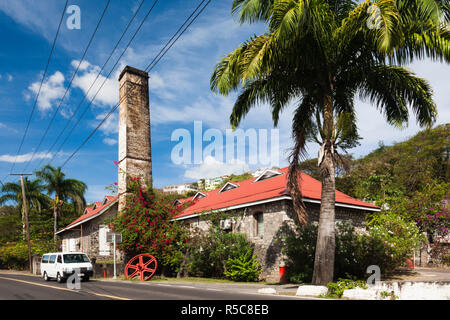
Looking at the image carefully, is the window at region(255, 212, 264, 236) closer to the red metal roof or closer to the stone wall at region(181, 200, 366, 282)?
the stone wall at region(181, 200, 366, 282)

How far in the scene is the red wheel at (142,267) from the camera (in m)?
21.8

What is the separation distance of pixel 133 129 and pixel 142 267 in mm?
10013

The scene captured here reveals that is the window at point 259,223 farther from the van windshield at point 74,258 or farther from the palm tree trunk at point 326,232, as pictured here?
the van windshield at point 74,258

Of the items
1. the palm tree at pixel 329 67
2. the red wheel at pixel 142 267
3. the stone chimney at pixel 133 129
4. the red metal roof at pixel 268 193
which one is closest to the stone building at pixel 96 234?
the stone chimney at pixel 133 129

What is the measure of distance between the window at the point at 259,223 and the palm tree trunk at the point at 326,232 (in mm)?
7176

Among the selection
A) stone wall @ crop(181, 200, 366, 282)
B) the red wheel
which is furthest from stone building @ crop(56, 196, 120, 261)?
stone wall @ crop(181, 200, 366, 282)

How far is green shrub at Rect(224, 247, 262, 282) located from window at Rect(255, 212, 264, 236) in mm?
1206

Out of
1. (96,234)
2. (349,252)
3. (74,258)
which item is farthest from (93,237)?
(349,252)

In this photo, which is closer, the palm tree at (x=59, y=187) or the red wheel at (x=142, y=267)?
the red wheel at (x=142, y=267)

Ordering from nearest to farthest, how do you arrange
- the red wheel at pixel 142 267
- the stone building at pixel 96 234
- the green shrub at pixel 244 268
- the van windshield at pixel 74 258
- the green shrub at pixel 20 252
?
the green shrub at pixel 244 268, the van windshield at pixel 74 258, the red wheel at pixel 142 267, the stone building at pixel 96 234, the green shrub at pixel 20 252

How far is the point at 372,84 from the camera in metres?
14.0

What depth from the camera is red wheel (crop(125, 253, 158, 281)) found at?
71.4 ft

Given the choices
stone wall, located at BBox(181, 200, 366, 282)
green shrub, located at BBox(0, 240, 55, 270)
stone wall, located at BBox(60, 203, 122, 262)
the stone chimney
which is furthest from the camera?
green shrub, located at BBox(0, 240, 55, 270)
